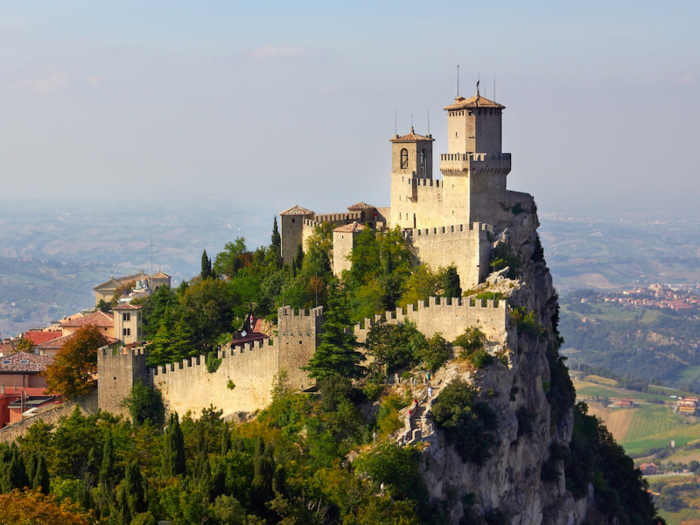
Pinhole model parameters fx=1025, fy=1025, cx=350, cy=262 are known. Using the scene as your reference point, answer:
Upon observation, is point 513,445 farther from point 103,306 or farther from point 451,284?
point 103,306

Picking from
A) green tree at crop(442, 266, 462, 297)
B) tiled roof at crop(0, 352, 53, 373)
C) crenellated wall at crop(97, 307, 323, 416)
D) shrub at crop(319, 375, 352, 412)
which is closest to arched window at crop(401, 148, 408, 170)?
green tree at crop(442, 266, 462, 297)

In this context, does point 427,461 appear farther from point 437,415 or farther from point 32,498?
point 32,498

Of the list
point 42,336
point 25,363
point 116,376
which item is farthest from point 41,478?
point 42,336

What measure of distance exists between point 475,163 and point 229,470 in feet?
79.2

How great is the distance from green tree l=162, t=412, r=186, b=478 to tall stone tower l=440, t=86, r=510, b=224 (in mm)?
21586

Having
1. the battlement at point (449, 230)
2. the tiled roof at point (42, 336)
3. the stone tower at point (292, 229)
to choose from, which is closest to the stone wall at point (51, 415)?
the stone tower at point (292, 229)

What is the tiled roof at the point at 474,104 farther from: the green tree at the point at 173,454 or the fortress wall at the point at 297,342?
the green tree at the point at 173,454

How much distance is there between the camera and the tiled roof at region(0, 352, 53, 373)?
2133 inches

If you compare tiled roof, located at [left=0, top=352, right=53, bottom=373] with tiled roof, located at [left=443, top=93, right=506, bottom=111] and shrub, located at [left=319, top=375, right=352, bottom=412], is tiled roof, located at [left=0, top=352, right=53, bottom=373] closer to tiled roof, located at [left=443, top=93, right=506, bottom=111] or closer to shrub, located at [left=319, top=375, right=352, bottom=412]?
shrub, located at [left=319, top=375, right=352, bottom=412]

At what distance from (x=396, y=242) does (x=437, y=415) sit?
13.7 m

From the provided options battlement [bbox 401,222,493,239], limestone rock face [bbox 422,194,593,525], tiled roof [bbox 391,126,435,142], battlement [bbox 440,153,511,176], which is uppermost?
tiled roof [bbox 391,126,435,142]

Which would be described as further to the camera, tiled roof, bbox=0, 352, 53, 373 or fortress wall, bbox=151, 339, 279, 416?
tiled roof, bbox=0, 352, 53, 373

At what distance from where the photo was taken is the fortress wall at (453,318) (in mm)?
42750

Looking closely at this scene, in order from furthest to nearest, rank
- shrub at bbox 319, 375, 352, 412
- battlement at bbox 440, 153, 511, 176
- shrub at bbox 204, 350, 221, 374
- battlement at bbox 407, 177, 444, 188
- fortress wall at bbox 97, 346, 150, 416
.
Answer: battlement at bbox 407, 177, 444, 188 → battlement at bbox 440, 153, 511, 176 → fortress wall at bbox 97, 346, 150, 416 → shrub at bbox 204, 350, 221, 374 → shrub at bbox 319, 375, 352, 412
